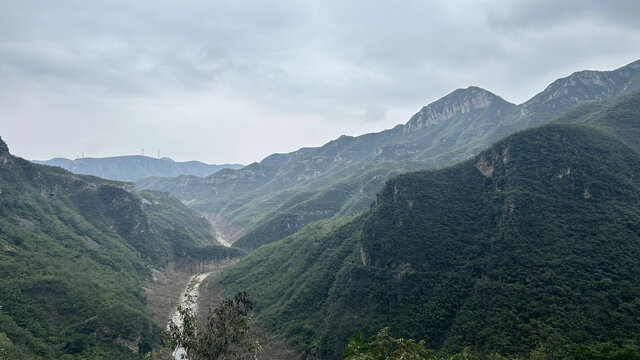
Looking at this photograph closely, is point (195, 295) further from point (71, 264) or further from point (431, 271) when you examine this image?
point (431, 271)

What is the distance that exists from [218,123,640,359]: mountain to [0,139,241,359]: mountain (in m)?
45.5

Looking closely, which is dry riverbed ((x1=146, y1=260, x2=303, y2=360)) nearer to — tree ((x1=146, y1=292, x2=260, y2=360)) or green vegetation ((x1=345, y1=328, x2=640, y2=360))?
tree ((x1=146, y1=292, x2=260, y2=360))

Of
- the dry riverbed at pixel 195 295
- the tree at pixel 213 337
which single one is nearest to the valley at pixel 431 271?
the dry riverbed at pixel 195 295

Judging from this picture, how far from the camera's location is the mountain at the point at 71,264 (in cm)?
7906

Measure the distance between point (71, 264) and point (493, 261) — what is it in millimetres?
134894

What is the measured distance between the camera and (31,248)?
110 metres

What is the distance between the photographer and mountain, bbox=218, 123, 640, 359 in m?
63.5

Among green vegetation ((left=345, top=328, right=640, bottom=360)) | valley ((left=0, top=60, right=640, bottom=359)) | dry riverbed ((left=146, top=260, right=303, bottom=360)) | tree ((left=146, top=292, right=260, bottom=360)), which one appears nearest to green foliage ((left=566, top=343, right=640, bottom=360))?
green vegetation ((left=345, top=328, right=640, bottom=360))

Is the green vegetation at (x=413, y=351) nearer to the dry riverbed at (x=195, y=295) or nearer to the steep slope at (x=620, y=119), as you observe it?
the dry riverbed at (x=195, y=295)

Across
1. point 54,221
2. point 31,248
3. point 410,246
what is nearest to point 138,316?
point 31,248

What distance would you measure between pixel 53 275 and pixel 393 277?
102 metres

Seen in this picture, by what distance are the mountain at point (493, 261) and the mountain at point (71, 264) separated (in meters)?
45.5

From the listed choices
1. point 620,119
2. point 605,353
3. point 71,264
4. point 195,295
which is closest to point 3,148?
point 71,264

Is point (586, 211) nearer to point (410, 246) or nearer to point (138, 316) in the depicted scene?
point (410, 246)
